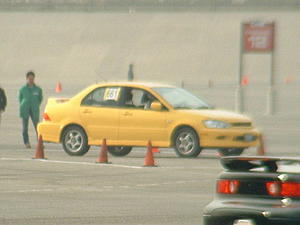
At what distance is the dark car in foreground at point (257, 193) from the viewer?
31.3 ft

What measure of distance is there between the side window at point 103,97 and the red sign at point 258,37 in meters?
17.1

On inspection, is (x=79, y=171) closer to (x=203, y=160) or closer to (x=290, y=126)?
(x=203, y=160)

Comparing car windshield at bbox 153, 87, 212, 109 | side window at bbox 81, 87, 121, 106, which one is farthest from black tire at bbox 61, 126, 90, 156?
car windshield at bbox 153, 87, 212, 109

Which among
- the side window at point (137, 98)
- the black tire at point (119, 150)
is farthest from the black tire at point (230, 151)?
the black tire at point (119, 150)

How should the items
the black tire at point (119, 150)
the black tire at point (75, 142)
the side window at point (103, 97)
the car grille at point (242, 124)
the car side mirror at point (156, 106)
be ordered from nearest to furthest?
the car grille at point (242, 124) < the car side mirror at point (156, 106) < the black tire at point (75, 142) < the side window at point (103, 97) < the black tire at point (119, 150)

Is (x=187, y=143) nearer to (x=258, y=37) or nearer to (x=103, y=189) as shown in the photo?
(x=103, y=189)

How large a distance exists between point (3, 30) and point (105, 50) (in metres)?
9.22

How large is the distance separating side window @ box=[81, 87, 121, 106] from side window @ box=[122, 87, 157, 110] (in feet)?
0.57

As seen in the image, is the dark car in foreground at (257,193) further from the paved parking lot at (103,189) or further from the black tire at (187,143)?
the black tire at (187,143)

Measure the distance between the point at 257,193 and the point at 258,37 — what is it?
3277 centimetres

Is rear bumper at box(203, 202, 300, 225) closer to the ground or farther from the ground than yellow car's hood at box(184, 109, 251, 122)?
closer to the ground

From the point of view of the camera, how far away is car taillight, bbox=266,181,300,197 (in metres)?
9.54

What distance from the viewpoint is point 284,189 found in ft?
31.4

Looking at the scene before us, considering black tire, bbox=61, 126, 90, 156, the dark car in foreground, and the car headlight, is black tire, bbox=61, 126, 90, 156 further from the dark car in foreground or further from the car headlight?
the dark car in foreground
